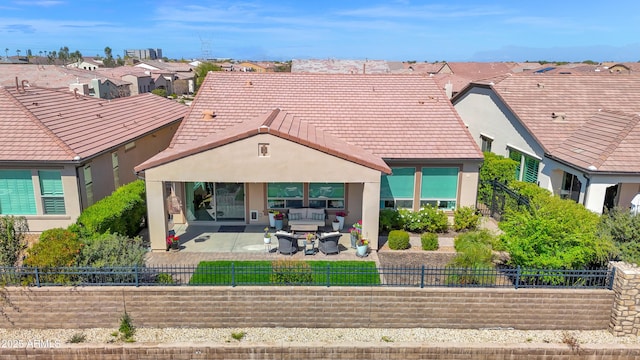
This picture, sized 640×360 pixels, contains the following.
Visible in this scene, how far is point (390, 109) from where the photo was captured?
21594mm

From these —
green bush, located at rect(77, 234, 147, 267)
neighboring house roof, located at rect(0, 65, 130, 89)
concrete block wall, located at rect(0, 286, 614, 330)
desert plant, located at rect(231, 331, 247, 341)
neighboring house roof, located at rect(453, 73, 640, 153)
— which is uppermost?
neighboring house roof, located at rect(0, 65, 130, 89)

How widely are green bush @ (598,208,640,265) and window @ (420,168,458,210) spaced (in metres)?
5.96

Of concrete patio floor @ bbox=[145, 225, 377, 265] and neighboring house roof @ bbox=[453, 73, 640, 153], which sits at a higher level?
neighboring house roof @ bbox=[453, 73, 640, 153]

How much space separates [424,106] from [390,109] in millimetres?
1636

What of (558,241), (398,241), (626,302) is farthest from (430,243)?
(626,302)

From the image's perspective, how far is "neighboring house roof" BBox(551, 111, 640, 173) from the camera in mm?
17125

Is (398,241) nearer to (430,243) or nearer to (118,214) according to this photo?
(430,243)

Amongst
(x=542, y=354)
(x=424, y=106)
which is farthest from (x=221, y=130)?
(x=542, y=354)

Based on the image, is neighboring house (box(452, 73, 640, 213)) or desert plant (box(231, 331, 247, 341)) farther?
A: neighboring house (box(452, 73, 640, 213))

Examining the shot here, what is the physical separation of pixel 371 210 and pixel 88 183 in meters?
11.1

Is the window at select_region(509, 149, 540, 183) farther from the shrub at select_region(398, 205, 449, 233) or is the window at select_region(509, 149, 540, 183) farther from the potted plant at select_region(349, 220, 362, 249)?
the potted plant at select_region(349, 220, 362, 249)

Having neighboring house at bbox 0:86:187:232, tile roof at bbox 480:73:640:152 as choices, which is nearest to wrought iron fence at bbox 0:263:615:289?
neighboring house at bbox 0:86:187:232

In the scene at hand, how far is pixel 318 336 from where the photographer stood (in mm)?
11773

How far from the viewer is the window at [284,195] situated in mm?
18609
